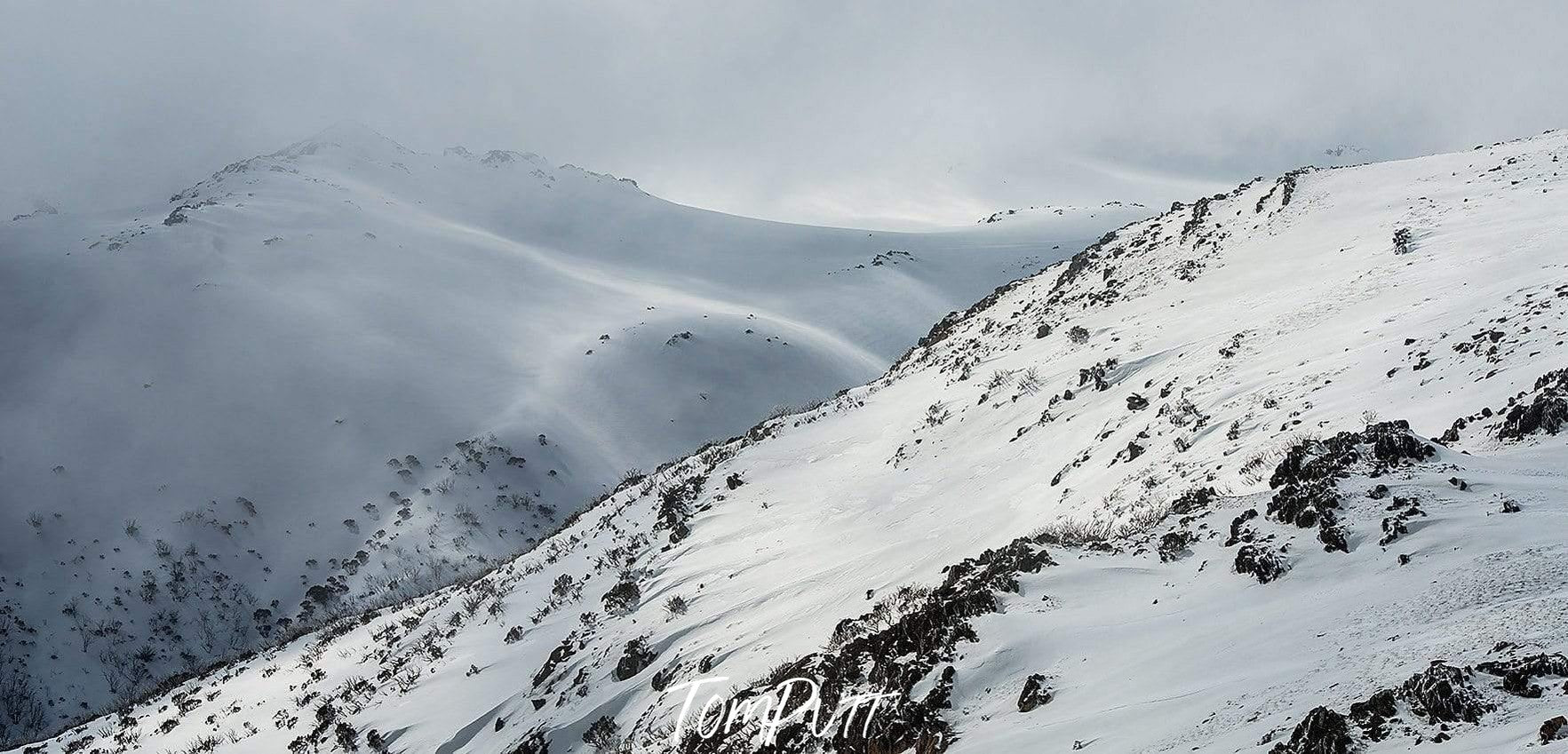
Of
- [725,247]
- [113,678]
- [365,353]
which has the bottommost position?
[113,678]

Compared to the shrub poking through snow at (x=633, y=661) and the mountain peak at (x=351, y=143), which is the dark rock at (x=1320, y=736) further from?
the mountain peak at (x=351, y=143)

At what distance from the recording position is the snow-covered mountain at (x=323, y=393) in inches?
1890

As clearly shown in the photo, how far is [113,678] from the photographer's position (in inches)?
1777

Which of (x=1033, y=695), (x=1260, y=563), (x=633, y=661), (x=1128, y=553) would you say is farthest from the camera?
(x=633, y=661)

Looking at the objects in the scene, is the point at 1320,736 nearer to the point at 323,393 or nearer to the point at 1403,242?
Result: the point at 1403,242

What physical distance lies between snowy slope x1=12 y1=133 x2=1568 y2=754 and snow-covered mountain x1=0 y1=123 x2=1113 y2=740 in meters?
25.8

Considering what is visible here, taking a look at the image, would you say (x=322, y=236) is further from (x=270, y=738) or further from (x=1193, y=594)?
(x=1193, y=594)

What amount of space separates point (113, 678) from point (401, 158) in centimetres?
14520

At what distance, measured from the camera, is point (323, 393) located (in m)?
61.5

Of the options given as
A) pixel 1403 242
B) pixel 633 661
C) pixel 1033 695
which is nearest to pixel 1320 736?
pixel 1033 695

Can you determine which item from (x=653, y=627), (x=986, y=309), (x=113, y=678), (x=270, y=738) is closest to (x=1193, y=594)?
(x=653, y=627)

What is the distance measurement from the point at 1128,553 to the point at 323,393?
66710 mm

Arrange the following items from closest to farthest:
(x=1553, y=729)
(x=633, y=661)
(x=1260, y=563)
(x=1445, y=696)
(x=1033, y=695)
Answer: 1. (x=1553, y=729)
2. (x=1445, y=696)
3. (x=1033, y=695)
4. (x=1260, y=563)
5. (x=633, y=661)

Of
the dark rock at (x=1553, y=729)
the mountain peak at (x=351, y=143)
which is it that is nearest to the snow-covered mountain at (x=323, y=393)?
the dark rock at (x=1553, y=729)
